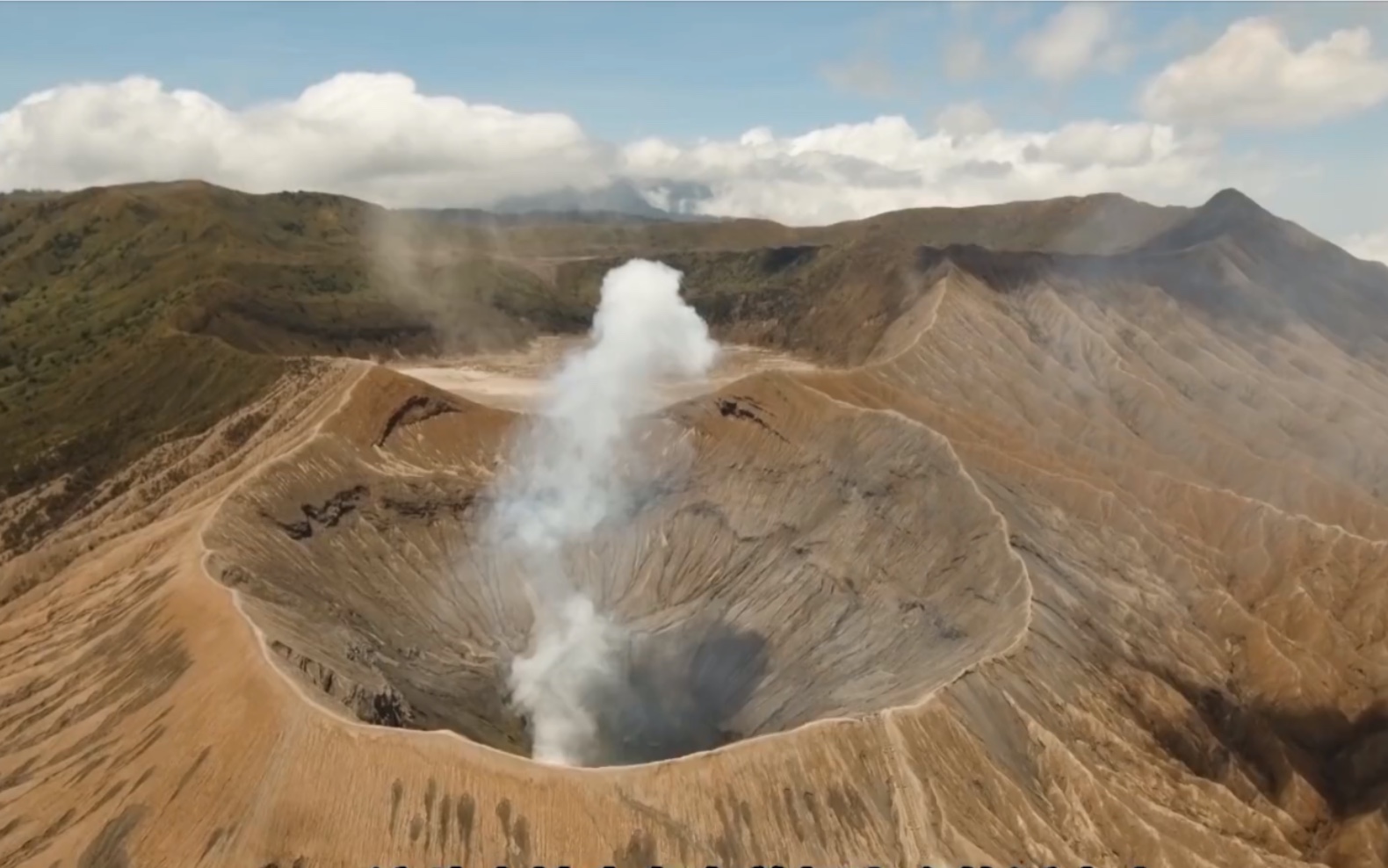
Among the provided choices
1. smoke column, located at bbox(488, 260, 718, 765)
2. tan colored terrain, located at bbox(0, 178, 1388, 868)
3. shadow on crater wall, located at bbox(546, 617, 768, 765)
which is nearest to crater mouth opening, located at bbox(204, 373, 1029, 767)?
shadow on crater wall, located at bbox(546, 617, 768, 765)

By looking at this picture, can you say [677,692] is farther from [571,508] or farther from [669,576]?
[571,508]

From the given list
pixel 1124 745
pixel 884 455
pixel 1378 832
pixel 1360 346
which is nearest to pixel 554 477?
pixel 884 455

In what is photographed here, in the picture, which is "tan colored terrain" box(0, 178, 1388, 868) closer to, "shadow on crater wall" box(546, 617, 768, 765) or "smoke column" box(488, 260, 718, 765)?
"shadow on crater wall" box(546, 617, 768, 765)

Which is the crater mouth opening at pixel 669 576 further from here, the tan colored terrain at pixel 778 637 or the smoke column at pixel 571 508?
the smoke column at pixel 571 508

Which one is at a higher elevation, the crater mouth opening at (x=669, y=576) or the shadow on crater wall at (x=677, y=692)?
the crater mouth opening at (x=669, y=576)

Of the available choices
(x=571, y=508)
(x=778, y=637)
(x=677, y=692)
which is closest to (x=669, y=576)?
(x=571, y=508)

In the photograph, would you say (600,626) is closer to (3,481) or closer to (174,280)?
(3,481)

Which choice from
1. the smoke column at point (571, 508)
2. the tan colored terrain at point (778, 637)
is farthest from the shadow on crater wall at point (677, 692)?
the smoke column at point (571, 508)
